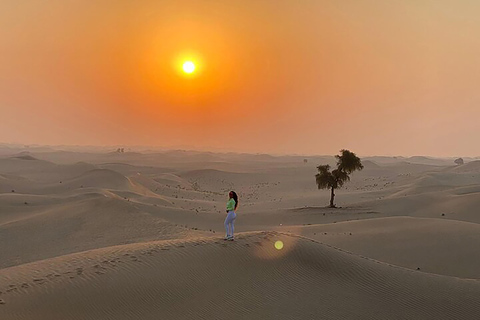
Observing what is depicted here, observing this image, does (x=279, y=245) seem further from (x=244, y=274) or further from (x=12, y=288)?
(x=12, y=288)

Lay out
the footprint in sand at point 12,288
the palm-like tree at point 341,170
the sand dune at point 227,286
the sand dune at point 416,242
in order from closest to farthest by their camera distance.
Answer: the sand dune at point 227,286, the footprint in sand at point 12,288, the sand dune at point 416,242, the palm-like tree at point 341,170

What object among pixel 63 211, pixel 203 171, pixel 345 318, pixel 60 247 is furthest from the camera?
pixel 203 171

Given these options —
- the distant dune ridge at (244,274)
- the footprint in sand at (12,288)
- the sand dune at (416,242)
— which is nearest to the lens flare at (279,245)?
the distant dune ridge at (244,274)

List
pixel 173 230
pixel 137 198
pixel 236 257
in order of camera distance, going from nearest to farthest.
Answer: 1. pixel 236 257
2. pixel 173 230
3. pixel 137 198

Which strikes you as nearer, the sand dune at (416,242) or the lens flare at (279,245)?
the lens flare at (279,245)

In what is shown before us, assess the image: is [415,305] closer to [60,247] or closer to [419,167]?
[60,247]

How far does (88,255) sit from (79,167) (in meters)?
67.6

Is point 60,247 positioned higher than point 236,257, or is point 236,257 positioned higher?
point 236,257

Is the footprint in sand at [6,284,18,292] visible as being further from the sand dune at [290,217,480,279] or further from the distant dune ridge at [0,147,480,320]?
the sand dune at [290,217,480,279]

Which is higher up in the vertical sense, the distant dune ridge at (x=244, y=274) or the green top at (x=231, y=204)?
the green top at (x=231, y=204)

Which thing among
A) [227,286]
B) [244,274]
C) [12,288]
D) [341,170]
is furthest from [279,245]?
[341,170]

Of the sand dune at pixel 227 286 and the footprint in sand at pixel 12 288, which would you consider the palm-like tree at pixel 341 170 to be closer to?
the sand dune at pixel 227 286

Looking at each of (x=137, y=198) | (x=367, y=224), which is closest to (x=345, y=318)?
(x=367, y=224)

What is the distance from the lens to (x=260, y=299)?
9.94 m
